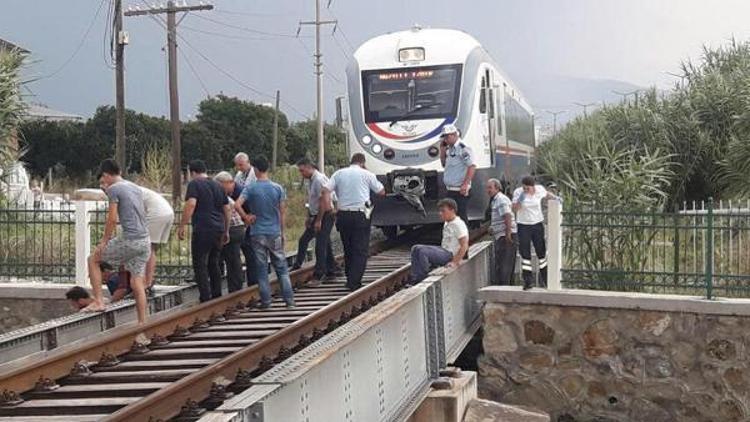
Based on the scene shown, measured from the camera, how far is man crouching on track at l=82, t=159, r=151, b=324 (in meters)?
9.31

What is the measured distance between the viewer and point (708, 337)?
34.6 ft

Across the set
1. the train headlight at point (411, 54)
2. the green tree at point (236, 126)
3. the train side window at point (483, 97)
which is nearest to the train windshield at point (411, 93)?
the train headlight at point (411, 54)

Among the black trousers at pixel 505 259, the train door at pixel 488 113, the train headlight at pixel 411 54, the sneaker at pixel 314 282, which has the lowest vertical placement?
the sneaker at pixel 314 282

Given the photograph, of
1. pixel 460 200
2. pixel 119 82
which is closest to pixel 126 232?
pixel 460 200

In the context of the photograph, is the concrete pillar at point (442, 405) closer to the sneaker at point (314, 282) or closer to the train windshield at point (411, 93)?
the sneaker at point (314, 282)

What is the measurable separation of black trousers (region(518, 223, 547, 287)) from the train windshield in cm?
401

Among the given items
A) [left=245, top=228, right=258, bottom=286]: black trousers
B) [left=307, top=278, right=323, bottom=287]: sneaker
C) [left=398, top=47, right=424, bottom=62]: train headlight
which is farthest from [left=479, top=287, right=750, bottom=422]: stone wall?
[left=398, top=47, right=424, bottom=62]: train headlight

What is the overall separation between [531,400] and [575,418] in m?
0.53

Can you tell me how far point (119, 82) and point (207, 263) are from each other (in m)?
20.8

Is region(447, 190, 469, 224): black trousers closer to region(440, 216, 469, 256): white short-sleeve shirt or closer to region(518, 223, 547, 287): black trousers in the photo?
region(518, 223, 547, 287): black trousers

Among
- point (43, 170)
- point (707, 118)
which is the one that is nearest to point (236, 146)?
point (43, 170)

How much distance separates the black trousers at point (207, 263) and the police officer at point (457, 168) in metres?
3.18

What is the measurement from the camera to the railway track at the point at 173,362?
670 centimetres

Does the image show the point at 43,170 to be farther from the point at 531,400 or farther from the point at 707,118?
the point at 531,400
